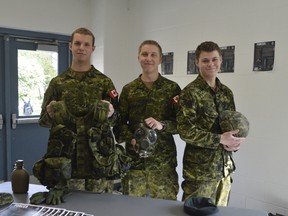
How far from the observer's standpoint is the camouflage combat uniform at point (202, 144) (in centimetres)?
198

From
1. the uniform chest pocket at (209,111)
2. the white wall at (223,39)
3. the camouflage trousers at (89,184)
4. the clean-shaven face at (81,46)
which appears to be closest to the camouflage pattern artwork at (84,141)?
the camouflage trousers at (89,184)

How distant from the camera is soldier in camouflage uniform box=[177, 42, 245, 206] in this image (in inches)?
77.9

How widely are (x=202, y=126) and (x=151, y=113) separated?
382 mm

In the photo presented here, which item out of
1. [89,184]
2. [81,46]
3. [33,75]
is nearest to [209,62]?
[81,46]

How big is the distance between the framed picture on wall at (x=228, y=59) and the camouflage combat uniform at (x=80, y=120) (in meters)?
1.39

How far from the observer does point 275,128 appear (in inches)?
106

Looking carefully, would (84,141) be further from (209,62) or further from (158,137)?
(209,62)

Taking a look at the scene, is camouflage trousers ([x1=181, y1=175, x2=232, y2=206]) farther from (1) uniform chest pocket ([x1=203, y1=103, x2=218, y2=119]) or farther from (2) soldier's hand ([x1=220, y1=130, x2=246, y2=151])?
(1) uniform chest pocket ([x1=203, y1=103, x2=218, y2=119])

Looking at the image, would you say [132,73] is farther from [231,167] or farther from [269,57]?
[231,167]

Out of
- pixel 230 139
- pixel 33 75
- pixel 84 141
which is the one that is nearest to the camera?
pixel 84 141

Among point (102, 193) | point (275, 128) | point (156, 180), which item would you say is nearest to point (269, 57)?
point (275, 128)

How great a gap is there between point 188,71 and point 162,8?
0.91 meters

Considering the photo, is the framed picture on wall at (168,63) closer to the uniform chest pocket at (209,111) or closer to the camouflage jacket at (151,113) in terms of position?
the camouflage jacket at (151,113)

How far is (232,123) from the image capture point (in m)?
1.94
